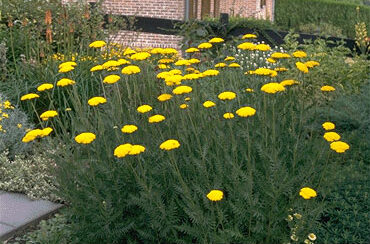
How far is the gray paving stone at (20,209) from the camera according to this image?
365 cm

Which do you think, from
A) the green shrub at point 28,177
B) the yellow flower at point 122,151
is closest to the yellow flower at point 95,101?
the yellow flower at point 122,151

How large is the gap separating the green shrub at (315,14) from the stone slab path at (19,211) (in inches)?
874

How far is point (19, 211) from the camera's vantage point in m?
3.80

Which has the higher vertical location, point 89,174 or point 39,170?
point 89,174

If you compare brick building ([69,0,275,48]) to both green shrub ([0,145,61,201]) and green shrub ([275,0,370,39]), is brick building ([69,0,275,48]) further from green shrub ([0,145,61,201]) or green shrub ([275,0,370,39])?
green shrub ([275,0,370,39])

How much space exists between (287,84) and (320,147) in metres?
0.50

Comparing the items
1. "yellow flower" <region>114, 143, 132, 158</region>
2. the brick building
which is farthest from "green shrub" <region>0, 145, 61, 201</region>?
the brick building

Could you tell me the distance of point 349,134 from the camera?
4.19 meters

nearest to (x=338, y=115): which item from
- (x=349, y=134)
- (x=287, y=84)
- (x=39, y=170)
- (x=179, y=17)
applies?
(x=349, y=134)

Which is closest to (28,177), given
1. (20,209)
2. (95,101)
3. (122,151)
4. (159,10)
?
(20,209)

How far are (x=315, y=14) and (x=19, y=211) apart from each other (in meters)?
24.1

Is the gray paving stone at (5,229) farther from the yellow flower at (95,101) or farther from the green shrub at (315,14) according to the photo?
the green shrub at (315,14)

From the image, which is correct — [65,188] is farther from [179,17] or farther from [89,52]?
[179,17]

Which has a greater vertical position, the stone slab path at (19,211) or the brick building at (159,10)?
the brick building at (159,10)
